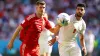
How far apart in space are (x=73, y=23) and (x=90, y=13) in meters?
11.6

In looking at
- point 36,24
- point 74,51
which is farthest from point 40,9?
point 74,51

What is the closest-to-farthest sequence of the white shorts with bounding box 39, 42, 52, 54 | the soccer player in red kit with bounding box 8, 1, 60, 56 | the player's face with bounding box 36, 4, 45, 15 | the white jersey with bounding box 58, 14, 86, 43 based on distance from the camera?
1. the player's face with bounding box 36, 4, 45, 15
2. the soccer player in red kit with bounding box 8, 1, 60, 56
3. the white jersey with bounding box 58, 14, 86, 43
4. the white shorts with bounding box 39, 42, 52, 54

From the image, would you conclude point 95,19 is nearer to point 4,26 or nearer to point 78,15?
point 4,26

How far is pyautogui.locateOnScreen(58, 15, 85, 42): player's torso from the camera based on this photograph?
459 inches

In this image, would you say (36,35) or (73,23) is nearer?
(36,35)

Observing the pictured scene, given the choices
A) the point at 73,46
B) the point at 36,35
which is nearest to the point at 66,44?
the point at 73,46

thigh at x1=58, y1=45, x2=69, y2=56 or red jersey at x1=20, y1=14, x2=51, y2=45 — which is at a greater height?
red jersey at x1=20, y1=14, x2=51, y2=45

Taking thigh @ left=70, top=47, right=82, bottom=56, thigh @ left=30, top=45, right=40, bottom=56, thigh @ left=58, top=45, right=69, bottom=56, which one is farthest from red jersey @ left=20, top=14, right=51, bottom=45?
thigh @ left=70, top=47, right=82, bottom=56

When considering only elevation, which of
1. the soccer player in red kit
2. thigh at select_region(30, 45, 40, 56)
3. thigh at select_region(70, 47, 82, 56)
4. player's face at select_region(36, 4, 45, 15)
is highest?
player's face at select_region(36, 4, 45, 15)

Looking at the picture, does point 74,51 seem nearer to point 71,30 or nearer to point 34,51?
point 71,30

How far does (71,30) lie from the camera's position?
11680mm

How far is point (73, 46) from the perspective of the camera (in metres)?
11.7

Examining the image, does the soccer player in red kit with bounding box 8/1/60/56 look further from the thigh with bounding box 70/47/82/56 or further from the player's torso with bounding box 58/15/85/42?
the thigh with bounding box 70/47/82/56

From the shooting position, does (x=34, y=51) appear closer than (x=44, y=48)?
Yes
